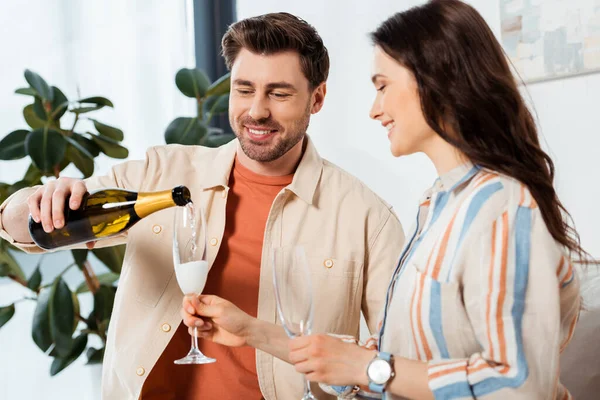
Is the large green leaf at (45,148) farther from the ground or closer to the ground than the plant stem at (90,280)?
farther from the ground

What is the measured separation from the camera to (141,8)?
3.54 meters

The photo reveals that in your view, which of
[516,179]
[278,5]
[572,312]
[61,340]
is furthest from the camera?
[278,5]

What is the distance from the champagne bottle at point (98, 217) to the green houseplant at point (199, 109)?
1.23 m

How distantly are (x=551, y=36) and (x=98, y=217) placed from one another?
1.31 metres

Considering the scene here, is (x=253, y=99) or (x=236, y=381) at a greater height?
(x=253, y=99)

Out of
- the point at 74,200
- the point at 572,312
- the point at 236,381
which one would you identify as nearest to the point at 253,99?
the point at 74,200

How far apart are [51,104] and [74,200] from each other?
1.27m

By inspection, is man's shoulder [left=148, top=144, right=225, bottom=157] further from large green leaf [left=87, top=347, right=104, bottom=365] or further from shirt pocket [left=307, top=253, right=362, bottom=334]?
large green leaf [left=87, top=347, right=104, bottom=365]

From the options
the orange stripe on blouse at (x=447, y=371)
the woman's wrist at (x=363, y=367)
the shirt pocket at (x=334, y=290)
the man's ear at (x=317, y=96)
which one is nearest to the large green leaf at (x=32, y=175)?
the man's ear at (x=317, y=96)

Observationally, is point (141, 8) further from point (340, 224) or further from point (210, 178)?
point (340, 224)

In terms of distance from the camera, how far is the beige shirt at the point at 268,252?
6.08 feet

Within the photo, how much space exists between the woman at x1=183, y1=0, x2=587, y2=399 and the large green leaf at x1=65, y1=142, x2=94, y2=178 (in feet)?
5.02

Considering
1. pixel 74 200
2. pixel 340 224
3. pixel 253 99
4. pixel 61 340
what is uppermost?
pixel 253 99

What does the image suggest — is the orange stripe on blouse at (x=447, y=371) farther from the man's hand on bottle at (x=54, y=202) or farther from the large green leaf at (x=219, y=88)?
the large green leaf at (x=219, y=88)
